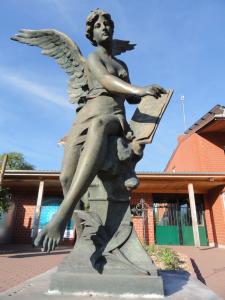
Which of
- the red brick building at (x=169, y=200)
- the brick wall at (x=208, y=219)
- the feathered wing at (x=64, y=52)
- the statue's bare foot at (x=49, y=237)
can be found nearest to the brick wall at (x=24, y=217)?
the red brick building at (x=169, y=200)

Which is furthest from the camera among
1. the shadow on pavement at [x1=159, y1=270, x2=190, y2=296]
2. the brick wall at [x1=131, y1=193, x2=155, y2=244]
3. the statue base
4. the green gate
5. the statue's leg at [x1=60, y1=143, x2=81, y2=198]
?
the green gate

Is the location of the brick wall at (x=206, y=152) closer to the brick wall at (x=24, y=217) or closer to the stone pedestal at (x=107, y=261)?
the brick wall at (x=24, y=217)

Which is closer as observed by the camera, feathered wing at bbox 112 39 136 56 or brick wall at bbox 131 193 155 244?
feathered wing at bbox 112 39 136 56

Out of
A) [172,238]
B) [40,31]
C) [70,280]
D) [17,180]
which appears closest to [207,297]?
[70,280]

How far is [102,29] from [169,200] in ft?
46.2

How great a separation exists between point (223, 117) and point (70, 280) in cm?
1455

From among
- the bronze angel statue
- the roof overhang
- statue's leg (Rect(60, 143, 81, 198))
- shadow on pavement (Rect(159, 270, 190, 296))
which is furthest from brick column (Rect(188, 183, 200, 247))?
statue's leg (Rect(60, 143, 81, 198))

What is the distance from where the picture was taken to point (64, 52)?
2.77m

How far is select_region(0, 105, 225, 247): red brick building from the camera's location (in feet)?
41.6

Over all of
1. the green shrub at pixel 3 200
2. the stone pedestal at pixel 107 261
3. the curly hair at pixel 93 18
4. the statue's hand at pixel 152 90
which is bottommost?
the stone pedestal at pixel 107 261

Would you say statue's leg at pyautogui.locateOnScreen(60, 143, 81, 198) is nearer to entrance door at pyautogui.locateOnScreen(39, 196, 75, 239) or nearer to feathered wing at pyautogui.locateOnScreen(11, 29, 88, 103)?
feathered wing at pyautogui.locateOnScreen(11, 29, 88, 103)

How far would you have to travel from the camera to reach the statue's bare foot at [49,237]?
65.1 inches

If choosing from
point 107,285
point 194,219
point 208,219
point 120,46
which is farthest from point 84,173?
point 208,219

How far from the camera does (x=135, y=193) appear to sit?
49.5 feet
